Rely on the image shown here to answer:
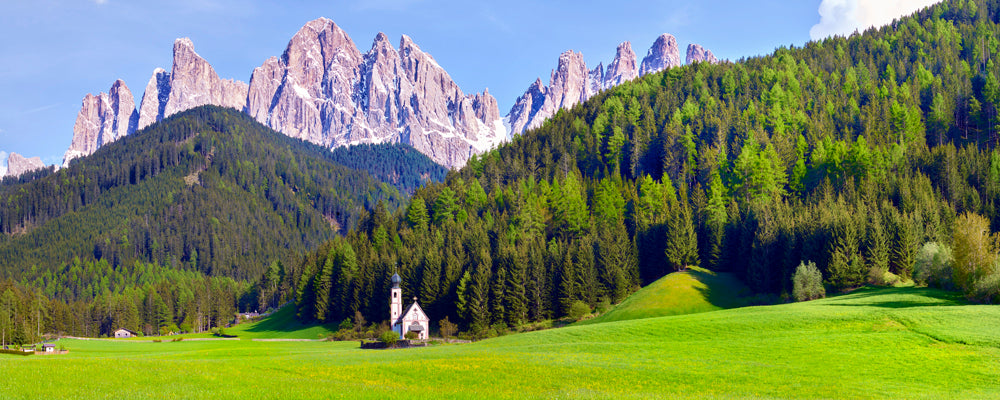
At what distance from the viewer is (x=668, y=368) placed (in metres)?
43.1

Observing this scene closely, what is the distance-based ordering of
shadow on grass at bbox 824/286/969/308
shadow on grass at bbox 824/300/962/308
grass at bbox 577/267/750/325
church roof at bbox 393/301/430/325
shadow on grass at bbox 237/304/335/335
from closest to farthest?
shadow on grass at bbox 824/300/962/308
shadow on grass at bbox 824/286/969/308
grass at bbox 577/267/750/325
church roof at bbox 393/301/430/325
shadow on grass at bbox 237/304/335/335

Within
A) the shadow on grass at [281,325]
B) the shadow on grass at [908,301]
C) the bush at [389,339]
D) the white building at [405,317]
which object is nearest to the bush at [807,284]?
the shadow on grass at [908,301]

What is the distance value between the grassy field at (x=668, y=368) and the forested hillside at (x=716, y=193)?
2254 cm

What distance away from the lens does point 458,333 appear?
10025cm

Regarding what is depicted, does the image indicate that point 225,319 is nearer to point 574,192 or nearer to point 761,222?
point 574,192

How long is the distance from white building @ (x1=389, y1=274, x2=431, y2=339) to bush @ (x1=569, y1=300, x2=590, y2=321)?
861 inches

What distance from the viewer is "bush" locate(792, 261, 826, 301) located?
280 feet

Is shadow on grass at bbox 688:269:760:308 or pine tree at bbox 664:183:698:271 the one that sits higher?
pine tree at bbox 664:183:698:271

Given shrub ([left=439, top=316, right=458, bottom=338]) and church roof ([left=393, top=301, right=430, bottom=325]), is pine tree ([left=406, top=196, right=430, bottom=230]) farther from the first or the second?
shrub ([left=439, top=316, right=458, bottom=338])

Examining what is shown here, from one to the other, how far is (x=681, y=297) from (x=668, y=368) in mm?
51802

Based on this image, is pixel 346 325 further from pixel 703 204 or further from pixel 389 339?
pixel 703 204

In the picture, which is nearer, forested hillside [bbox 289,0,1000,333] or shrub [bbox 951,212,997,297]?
shrub [bbox 951,212,997,297]

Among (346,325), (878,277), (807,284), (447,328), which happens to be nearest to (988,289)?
(878,277)

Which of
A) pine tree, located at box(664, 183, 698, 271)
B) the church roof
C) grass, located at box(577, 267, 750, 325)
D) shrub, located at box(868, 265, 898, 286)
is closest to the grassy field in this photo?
shrub, located at box(868, 265, 898, 286)
